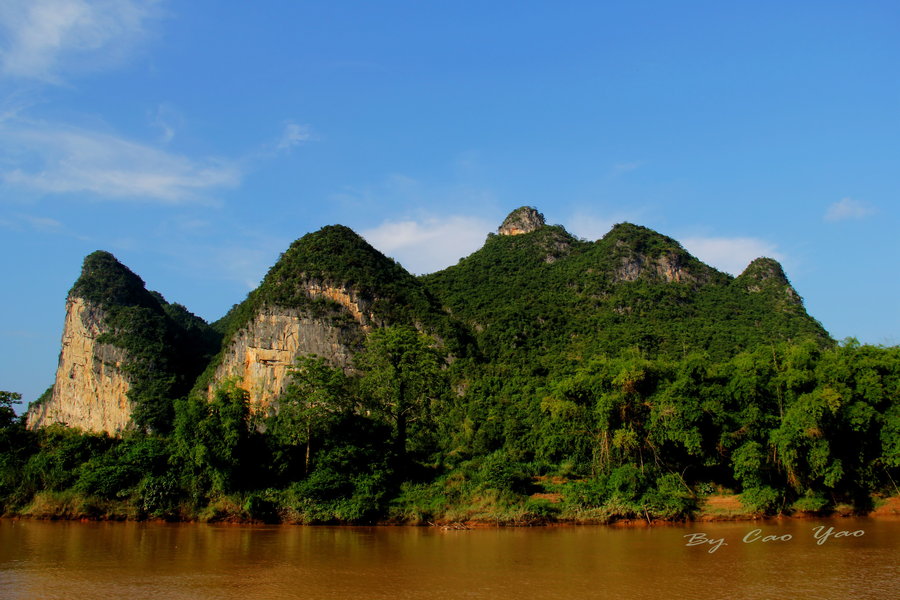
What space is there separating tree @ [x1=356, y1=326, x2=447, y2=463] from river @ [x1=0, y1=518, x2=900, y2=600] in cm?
629

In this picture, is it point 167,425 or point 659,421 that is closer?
point 659,421

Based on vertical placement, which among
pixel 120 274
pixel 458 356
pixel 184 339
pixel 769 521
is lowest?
pixel 769 521

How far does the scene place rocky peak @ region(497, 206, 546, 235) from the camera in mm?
90688

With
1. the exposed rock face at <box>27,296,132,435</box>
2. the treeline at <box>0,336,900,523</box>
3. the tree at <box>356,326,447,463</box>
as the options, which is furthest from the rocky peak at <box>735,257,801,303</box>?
the exposed rock face at <box>27,296,132,435</box>

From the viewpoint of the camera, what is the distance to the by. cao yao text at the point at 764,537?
1645 cm

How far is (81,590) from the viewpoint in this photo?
11.4m

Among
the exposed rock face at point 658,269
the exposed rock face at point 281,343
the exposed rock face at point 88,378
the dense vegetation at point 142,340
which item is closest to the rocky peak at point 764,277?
the exposed rock face at point 658,269

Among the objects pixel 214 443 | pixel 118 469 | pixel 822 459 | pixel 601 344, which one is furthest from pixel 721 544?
pixel 601 344

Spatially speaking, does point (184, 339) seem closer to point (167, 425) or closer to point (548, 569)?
point (167, 425)

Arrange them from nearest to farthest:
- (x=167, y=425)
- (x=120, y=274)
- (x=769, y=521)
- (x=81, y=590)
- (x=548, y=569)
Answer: (x=81, y=590) → (x=548, y=569) → (x=769, y=521) → (x=167, y=425) → (x=120, y=274)

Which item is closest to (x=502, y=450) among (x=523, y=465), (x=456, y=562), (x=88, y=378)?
(x=523, y=465)

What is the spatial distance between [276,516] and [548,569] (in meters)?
11.7

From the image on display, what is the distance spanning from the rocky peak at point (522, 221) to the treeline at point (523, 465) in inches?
2579

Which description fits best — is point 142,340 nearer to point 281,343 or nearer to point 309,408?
point 281,343
